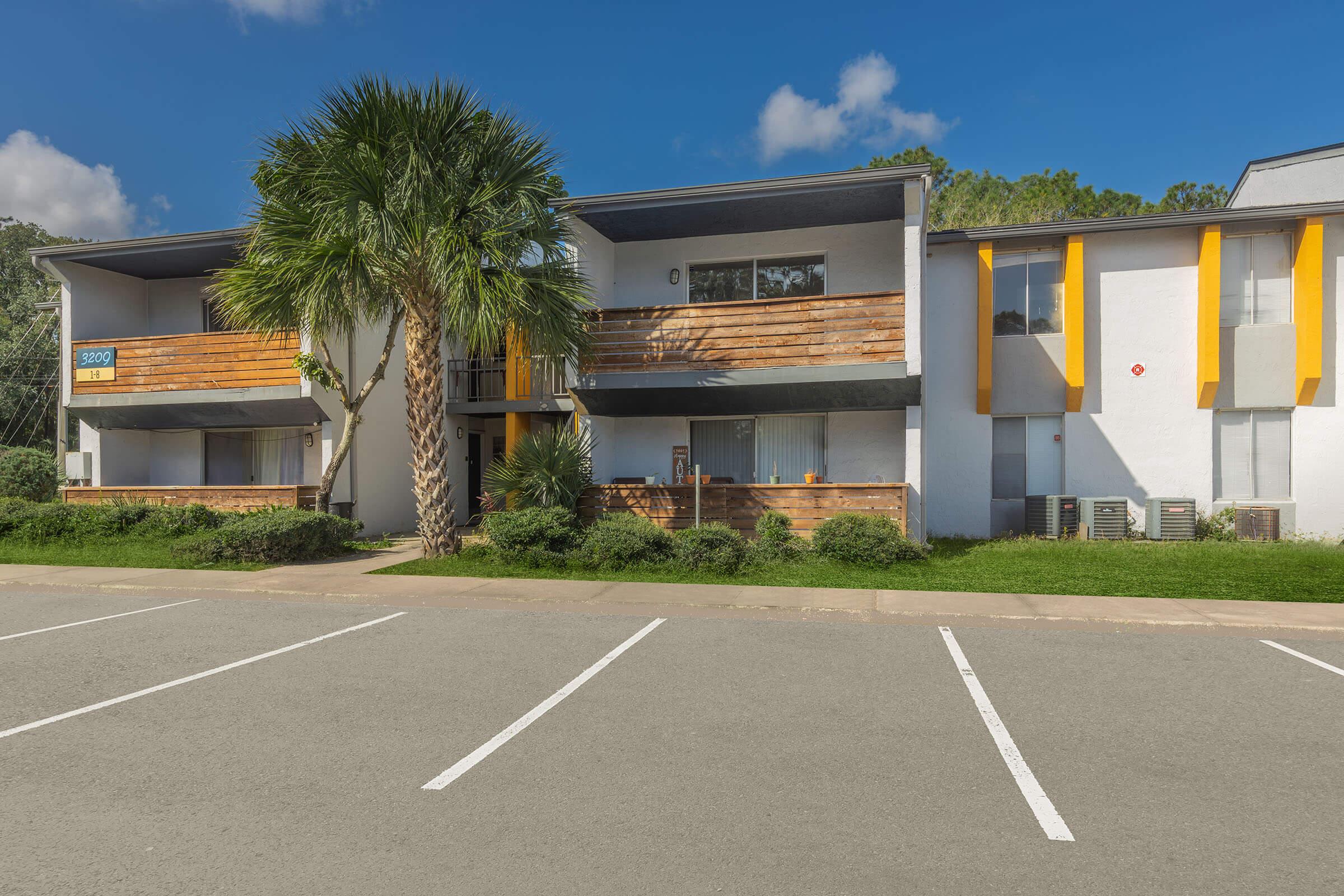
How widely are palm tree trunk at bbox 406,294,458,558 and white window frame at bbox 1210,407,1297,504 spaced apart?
45.7 feet

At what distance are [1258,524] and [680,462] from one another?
1071 cm

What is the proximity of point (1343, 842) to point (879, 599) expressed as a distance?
6.13m

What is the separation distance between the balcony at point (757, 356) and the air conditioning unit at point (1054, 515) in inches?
136

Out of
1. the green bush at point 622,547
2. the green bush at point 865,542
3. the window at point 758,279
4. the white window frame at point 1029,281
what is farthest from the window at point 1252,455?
the green bush at point 622,547

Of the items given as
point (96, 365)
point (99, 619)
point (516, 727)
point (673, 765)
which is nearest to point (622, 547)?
point (99, 619)

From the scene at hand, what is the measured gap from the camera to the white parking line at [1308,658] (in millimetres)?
6668

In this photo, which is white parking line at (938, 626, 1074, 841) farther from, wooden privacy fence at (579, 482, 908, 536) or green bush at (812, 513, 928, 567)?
wooden privacy fence at (579, 482, 908, 536)

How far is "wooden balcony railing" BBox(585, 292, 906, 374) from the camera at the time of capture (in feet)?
43.5

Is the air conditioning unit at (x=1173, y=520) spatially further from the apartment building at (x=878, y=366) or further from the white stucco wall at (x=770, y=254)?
the white stucco wall at (x=770, y=254)

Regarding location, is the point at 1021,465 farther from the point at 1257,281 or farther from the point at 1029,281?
the point at 1257,281

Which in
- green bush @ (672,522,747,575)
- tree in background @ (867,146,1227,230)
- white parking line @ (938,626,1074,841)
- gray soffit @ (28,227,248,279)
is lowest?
white parking line @ (938,626,1074,841)

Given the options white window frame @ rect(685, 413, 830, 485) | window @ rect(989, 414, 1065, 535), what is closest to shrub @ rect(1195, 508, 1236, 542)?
window @ rect(989, 414, 1065, 535)

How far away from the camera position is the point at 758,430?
16000mm

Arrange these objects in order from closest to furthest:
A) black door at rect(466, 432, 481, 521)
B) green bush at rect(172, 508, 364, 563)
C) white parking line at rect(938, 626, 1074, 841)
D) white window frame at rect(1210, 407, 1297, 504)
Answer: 1. white parking line at rect(938, 626, 1074, 841)
2. green bush at rect(172, 508, 364, 563)
3. white window frame at rect(1210, 407, 1297, 504)
4. black door at rect(466, 432, 481, 521)
